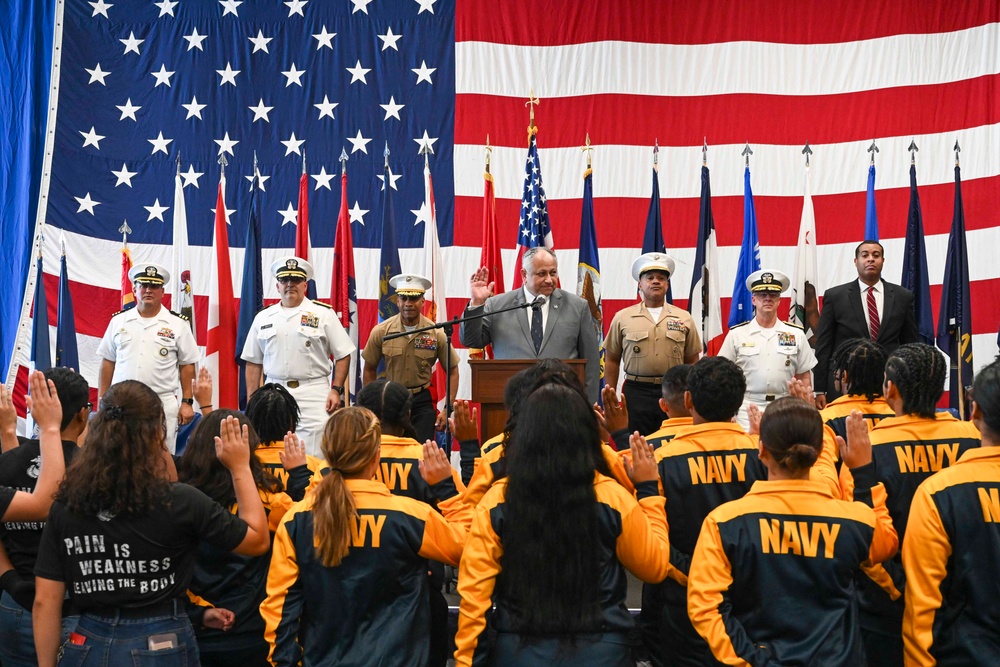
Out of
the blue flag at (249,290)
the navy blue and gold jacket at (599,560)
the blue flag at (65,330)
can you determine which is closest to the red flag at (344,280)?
the blue flag at (249,290)

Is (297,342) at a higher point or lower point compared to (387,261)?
lower

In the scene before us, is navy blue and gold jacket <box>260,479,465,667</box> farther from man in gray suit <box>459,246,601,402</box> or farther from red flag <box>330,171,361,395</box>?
red flag <box>330,171,361,395</box>

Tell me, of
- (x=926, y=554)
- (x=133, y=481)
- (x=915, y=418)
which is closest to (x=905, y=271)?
(x=915, y=418)

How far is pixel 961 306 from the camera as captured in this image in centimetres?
681

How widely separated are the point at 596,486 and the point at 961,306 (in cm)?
559

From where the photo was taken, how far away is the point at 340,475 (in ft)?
7.87

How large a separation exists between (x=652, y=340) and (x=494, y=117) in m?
3.37

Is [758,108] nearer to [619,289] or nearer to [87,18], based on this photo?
[619,289]

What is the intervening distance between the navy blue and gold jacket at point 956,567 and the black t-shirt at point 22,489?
2406 mm

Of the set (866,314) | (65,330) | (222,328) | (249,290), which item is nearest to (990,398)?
(866,314)

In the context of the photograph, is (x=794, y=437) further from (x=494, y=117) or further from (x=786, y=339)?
(x=494, y=117)

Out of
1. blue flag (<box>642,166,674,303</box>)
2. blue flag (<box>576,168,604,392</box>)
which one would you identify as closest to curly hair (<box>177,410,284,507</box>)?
blue flag (<box>576,168,604,392</box>)

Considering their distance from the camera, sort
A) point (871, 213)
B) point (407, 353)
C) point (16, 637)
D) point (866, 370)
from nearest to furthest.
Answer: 1. point (16, 637)
2. point (866, 370)
3. point (407, 353)
4. point (871, 213)

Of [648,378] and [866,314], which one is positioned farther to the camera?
[866,314]
